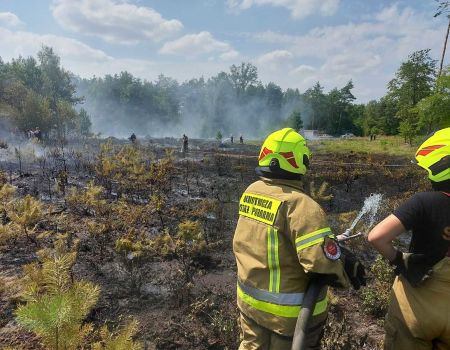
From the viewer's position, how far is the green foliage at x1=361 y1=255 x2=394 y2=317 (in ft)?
14.0

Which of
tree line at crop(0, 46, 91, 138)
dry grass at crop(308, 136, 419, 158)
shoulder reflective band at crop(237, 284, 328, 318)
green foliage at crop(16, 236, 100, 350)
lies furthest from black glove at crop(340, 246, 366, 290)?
tree line at crop(0, 46, 91, 138)

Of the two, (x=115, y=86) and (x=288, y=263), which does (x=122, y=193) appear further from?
(x=115, y=86)

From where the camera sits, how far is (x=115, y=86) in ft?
256

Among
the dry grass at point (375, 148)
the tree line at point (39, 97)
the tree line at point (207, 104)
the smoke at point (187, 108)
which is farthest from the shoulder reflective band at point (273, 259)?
the smoke at point (187, 108)

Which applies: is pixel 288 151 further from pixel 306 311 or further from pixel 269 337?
pixel 269 337

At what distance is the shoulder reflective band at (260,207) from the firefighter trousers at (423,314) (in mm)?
967

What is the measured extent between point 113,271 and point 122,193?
5.03 meters

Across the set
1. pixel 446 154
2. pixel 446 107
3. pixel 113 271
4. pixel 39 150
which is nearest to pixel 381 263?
pixel 446 154

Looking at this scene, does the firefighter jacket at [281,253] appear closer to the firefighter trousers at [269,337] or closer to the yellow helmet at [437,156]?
the firefighter trousers at [269,337]

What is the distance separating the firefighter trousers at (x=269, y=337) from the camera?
83.6 inches

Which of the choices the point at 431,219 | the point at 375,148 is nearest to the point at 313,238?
the point at 431,219

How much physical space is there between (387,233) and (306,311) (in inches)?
25.1

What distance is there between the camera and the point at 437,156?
202 centimetres

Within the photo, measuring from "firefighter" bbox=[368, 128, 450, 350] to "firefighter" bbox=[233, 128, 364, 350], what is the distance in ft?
0.95
